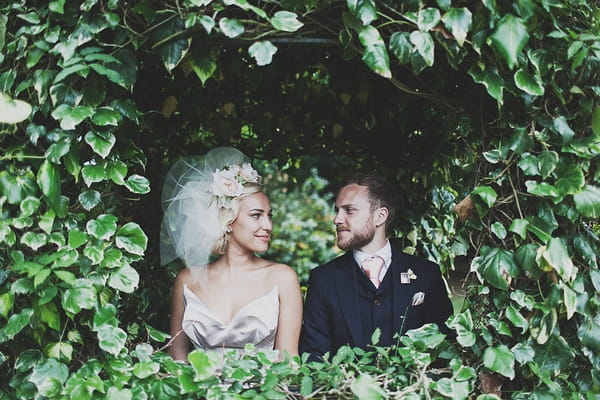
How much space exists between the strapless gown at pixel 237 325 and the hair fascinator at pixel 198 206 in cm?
27

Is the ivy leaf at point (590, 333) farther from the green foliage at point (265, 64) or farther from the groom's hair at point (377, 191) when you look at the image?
the groom's hair at point (377, 191)

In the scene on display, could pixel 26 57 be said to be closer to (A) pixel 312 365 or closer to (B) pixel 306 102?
(A) pixel 312 365

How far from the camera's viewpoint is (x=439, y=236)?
456 cm

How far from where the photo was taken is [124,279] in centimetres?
244

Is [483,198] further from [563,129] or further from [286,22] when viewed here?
[286,22]

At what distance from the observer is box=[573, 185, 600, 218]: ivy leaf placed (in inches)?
94.3

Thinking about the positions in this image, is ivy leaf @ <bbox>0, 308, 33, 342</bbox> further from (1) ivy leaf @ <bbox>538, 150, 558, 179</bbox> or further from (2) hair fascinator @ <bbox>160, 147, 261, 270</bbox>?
(1) ivy leaf @ <bbox>538, 150, 558, 179</bbox>

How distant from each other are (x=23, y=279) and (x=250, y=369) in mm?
882

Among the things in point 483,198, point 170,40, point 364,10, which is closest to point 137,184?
point 170,40

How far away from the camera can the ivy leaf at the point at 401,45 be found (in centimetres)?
236

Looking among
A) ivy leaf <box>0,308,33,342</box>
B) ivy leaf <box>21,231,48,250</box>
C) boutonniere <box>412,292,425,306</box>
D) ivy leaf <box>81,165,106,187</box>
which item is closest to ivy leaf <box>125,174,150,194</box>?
ivy leaf <box>81,165,106,187</box>

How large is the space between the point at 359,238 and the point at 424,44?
1.41 m

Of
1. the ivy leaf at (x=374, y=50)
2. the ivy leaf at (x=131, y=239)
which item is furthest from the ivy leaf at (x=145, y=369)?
the ivy leaf at (x=374, y=50)

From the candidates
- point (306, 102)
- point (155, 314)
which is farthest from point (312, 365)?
point (306, 102)
